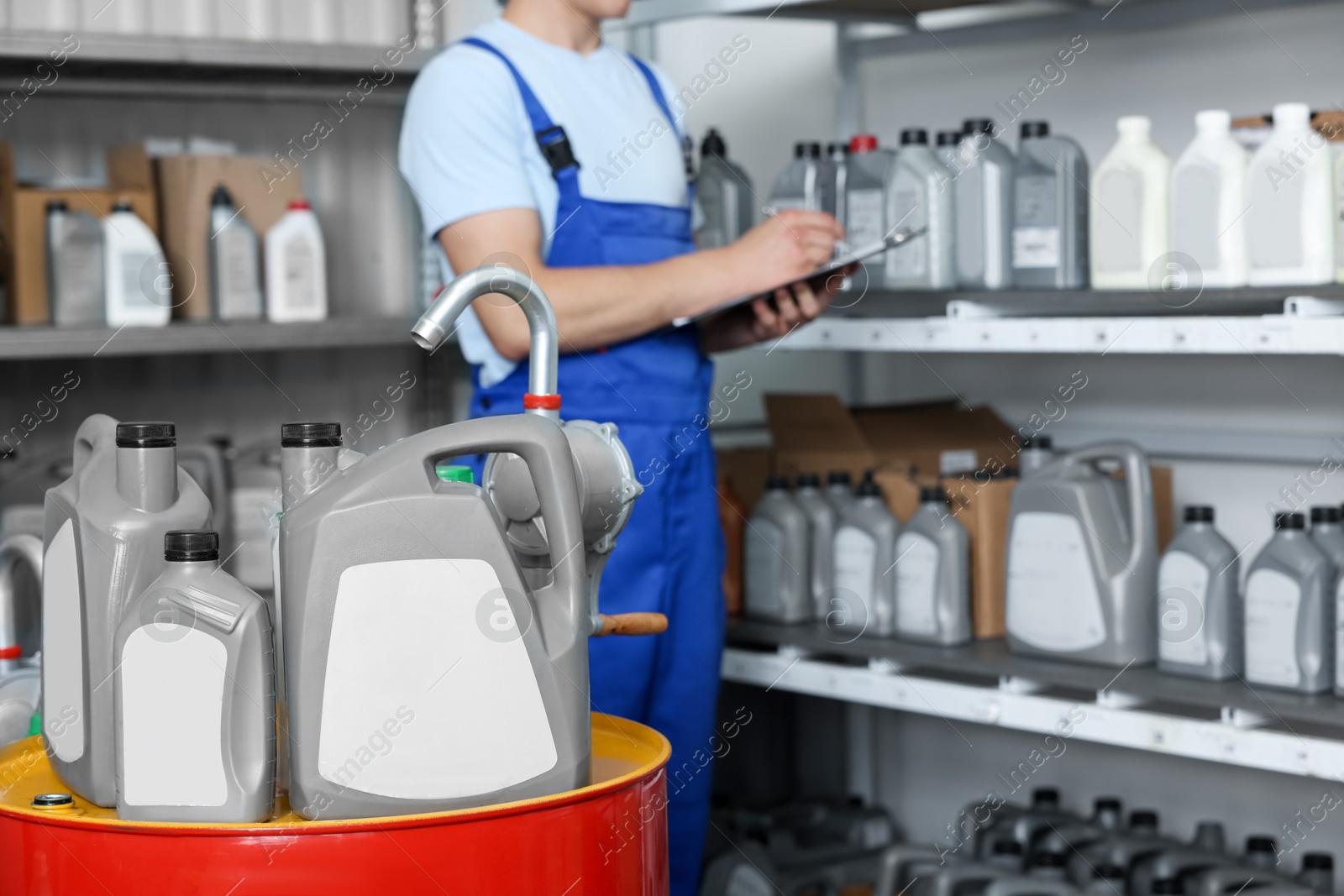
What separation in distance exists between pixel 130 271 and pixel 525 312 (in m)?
1.48

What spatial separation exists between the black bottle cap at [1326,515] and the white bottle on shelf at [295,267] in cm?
169

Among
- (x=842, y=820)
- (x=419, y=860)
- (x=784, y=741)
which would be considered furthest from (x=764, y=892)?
(x=419, y=860)

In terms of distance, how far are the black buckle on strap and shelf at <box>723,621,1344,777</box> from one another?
893mm

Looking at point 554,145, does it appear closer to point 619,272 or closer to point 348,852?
point 619,272

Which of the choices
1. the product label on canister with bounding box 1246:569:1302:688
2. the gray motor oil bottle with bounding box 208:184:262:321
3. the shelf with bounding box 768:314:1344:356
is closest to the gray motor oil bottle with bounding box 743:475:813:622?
the shelf with bounding box 768:314:1344:356

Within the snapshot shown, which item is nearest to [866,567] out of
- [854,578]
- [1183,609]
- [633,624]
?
[854,578]

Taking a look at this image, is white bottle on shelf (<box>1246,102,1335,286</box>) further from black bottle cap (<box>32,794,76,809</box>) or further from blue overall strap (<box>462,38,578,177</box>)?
black bottle cap (<box>32,794,76,809</box>)

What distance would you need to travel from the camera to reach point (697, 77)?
306 centimetres

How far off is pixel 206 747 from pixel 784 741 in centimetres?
207

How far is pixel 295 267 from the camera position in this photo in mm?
2627

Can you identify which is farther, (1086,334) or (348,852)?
(1086,334)

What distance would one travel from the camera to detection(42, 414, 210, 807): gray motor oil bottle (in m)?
1.08

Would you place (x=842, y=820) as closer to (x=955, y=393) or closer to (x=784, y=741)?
(x=784, y=741)

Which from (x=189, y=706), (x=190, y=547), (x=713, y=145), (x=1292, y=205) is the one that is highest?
(x=713, y=145)
